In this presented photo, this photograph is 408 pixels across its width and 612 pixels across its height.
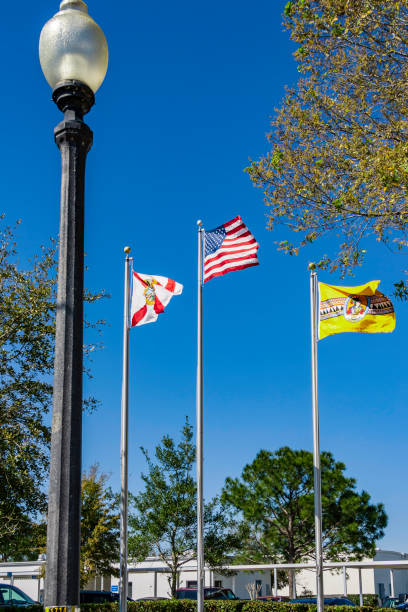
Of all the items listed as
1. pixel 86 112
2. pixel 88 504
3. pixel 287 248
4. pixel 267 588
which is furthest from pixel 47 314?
pixel 267 588

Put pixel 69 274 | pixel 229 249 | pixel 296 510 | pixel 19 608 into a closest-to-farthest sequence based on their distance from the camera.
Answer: pixel 69 274, pixel 229 249, pixel 19 608, pixel 296 510

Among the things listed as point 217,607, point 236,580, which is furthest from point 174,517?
point 236,580

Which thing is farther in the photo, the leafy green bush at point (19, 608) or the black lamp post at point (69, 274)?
the leafy green bush at point (19, 608)

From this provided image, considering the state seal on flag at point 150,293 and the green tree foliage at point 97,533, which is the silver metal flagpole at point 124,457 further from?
the green tree foliage at point 97,533

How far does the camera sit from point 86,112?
519 centimetres

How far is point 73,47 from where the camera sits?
4875 mm

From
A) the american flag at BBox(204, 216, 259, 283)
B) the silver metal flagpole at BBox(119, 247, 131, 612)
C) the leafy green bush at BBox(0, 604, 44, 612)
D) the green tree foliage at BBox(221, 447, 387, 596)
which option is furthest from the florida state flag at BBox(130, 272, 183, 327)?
the green tree foliage at BBox(221, 447, 387, 596)

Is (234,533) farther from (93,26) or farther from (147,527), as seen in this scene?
(93,26)

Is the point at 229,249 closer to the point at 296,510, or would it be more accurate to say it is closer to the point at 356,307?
the point at 356,307

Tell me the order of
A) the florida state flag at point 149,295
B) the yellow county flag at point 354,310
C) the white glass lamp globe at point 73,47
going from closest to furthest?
the white glass lamp globe at point 73,47 < the yellow county flag at point 354,310 < the florida state flag at point 149,295

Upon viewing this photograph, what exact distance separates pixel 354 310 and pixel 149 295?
5050 millimetres

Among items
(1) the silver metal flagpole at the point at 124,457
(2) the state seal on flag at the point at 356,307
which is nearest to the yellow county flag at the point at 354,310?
(2) the state seal on flag at the point at 356,307

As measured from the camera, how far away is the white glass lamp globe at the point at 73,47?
488 centimetres

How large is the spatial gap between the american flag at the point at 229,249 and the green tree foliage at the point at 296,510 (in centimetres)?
2051
